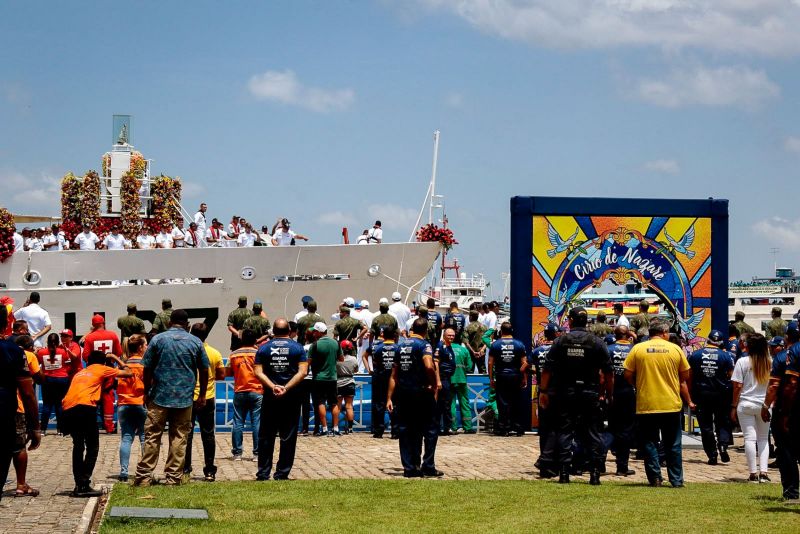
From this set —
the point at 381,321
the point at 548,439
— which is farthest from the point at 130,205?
the point at 548,439

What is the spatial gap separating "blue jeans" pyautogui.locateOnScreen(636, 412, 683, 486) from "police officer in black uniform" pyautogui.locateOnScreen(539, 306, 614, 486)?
19.5 inches

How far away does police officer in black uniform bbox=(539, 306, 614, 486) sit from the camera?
11.2 meters

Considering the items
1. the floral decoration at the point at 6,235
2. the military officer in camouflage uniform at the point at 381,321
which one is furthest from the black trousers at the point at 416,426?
the floral decoration at the point at 6,235

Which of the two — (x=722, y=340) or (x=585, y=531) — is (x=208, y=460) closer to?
(x=585, y=531)

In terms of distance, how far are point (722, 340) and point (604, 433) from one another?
2.65 meters

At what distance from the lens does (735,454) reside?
15.3 meters

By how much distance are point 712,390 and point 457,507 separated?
5764 mm

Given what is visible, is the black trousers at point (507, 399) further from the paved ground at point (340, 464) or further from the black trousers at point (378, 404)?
the black trousers at point (378, 404)

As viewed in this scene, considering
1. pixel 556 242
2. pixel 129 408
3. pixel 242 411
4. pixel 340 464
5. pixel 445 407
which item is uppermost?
pixel 556 242

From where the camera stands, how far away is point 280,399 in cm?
1159

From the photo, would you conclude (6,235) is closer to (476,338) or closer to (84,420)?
(476,338)

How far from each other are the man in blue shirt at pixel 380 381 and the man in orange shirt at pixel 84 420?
5.41 metres

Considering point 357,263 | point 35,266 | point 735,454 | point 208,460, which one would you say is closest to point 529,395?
point 735,454

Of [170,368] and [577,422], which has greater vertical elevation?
[170,368]
